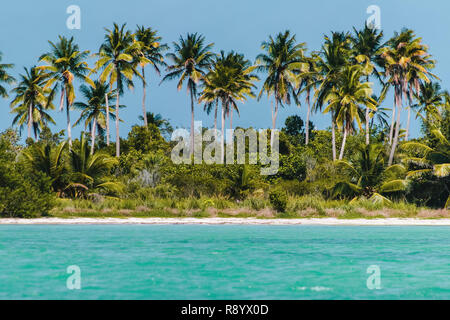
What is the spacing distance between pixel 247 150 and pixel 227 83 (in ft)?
22.1

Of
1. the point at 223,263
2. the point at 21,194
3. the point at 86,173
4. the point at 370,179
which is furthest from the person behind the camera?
the point at 370,179

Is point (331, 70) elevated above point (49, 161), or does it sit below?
above

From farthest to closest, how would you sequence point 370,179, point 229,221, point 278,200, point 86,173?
1. point 370,179
2. point 86,173
3. point 278,200
4. point 229,221

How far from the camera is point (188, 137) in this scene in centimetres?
5488

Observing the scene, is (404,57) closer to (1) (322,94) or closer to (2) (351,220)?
(1) (322,94)

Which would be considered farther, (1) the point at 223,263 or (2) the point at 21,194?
(2) the point at 21,194

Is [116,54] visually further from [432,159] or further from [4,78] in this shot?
[432,159]

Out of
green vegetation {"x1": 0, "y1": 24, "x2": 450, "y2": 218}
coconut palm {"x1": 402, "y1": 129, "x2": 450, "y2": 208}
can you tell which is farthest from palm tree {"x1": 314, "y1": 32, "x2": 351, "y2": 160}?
coconut palm {"x1": 402, "y1": 129, "x2": 450, "y2": 208}

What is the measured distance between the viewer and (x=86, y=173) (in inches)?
1148

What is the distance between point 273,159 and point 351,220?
16.8 m

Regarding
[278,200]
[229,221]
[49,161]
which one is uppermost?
[49,161]

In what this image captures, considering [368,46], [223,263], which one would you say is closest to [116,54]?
[368,46]

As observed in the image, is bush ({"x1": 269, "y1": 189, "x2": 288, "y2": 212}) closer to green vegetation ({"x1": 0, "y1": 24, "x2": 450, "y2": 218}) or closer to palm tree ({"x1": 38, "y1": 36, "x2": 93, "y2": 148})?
green vegetation ({"x1": 0, "y1": 24, "x2": 450, "y2": 218})
